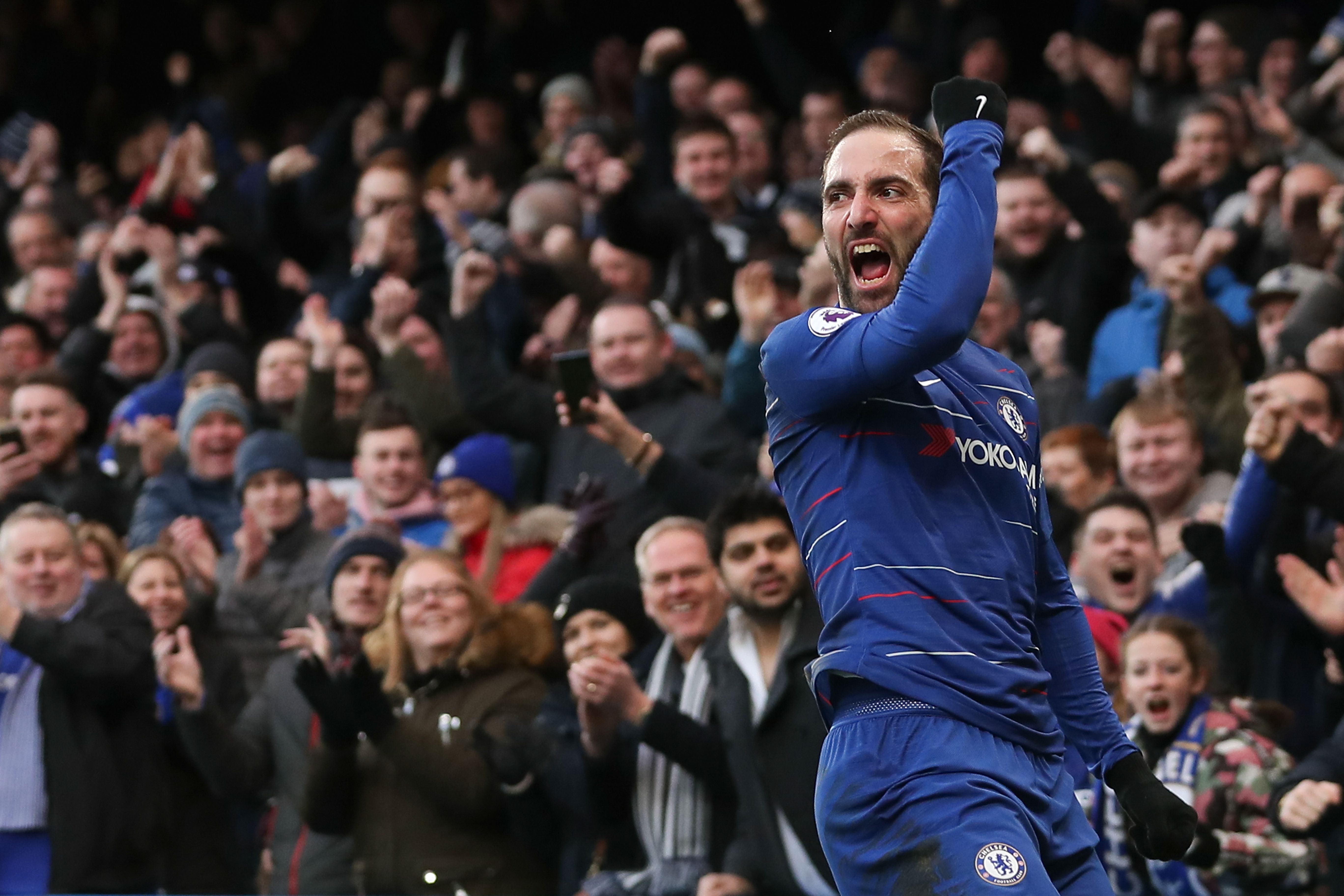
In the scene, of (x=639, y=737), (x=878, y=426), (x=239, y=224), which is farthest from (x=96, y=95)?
(x=878, y=426)

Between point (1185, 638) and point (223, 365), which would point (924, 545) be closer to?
point (1185, 638)

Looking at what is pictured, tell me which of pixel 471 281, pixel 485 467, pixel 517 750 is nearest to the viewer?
pixel 517 750

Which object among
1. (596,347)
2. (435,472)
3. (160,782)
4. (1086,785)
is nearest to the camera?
(1086,785)

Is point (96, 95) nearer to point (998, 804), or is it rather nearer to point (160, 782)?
point (160, 782)

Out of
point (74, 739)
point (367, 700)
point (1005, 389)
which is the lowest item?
point (74, 739)

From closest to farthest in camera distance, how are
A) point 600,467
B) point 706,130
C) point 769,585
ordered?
point 769,585 < point 600,467 < point 706,130

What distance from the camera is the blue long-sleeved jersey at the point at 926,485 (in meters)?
3.25

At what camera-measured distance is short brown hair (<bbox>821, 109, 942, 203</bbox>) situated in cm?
352

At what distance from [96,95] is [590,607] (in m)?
11.1

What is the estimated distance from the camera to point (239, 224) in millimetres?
12219

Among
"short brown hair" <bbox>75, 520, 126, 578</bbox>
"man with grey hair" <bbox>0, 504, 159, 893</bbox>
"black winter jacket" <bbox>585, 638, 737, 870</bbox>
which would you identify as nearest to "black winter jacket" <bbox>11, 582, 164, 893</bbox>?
"man with grey hair" <bbox>0, 504, 159, 893</bbox>

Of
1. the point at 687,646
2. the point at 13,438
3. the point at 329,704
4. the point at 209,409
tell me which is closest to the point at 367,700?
the point at 329,704

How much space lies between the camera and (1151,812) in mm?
3459

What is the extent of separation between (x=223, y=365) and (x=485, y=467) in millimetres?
2451
